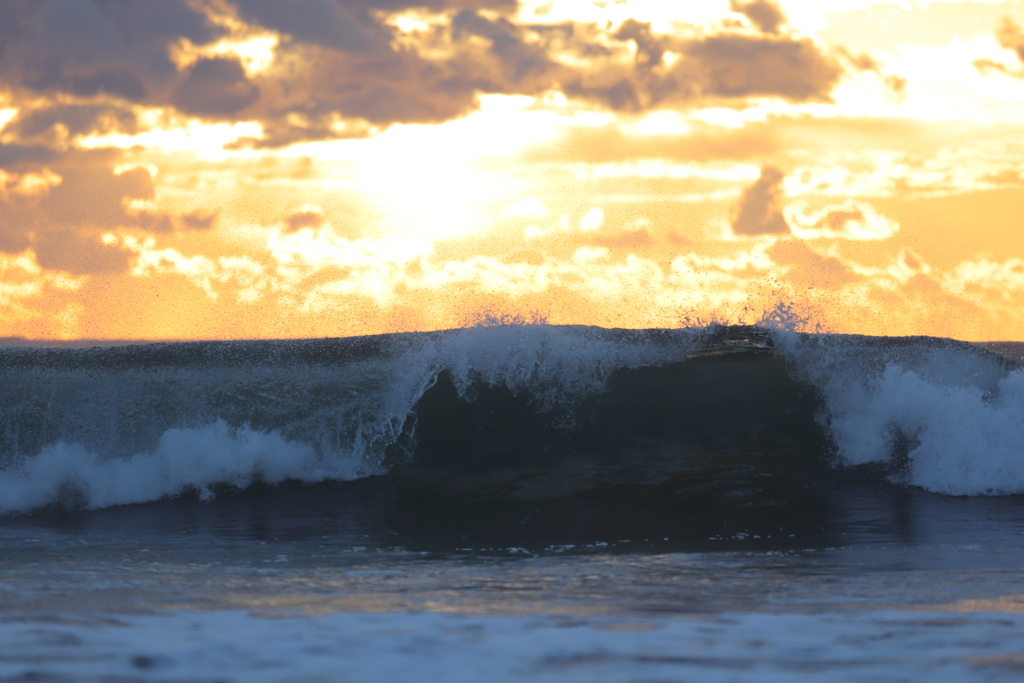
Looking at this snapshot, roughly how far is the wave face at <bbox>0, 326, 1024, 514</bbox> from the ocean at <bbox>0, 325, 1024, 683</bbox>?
0.13 feet

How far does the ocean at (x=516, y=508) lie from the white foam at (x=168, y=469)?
30 millimetres

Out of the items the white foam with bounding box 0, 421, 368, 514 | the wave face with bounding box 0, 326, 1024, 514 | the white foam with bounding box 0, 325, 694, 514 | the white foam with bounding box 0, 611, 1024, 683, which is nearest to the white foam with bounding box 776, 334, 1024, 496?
the wave face with bounding box 0, 326, 1024, 514

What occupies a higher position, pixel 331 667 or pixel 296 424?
pixel 296 424

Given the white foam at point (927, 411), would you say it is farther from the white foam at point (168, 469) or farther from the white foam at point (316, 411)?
the white foam at point (168, 469)

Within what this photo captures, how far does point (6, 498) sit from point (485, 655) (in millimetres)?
7259

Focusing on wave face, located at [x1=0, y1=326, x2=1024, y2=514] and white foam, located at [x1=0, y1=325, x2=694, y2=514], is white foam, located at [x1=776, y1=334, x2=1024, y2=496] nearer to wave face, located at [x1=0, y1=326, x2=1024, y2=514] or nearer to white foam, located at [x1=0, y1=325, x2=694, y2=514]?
wave face, located at [x1=0, y1=326, x2=1024, y2=514]

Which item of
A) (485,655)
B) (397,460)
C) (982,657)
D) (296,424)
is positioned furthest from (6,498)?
(982,657)

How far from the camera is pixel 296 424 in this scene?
982 centimetres

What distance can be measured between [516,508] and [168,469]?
3.92 m

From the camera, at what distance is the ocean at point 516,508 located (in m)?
3.26

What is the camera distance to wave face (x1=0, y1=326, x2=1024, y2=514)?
8.66m

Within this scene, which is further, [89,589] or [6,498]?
[6,498]

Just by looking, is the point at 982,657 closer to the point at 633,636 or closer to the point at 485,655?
the point at 633,636

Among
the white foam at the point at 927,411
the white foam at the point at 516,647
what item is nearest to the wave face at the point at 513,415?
the white foam at the point at 927,411
